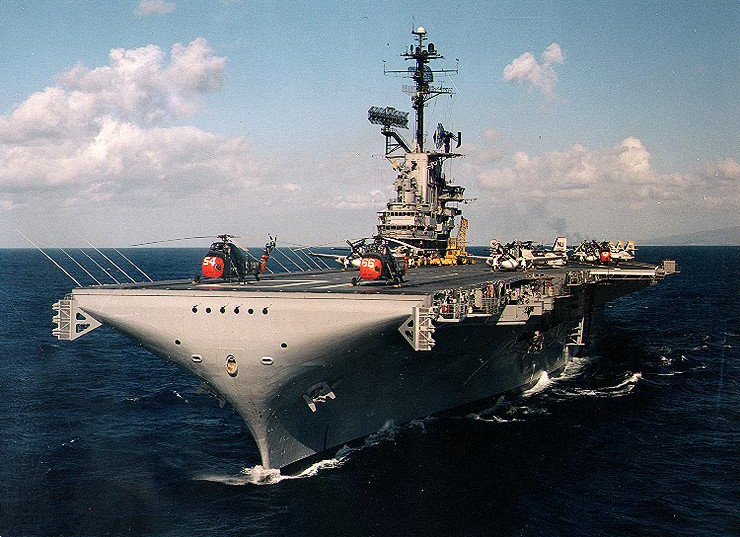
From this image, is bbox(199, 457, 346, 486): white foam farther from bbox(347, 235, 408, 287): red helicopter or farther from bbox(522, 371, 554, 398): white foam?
bbox(522, 371, 554, 398): white foam

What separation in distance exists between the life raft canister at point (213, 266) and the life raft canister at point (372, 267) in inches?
161

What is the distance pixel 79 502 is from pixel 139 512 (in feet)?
5.08

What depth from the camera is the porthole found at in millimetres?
14344

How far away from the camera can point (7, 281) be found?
246ft

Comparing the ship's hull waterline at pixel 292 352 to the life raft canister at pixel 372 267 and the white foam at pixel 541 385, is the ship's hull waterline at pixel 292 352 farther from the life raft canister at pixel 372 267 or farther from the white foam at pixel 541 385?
the white foam at pixel 541 385

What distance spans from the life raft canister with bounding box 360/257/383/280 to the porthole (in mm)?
4711

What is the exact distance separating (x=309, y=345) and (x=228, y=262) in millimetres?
6321

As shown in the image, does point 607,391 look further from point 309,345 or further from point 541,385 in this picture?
point 309,345

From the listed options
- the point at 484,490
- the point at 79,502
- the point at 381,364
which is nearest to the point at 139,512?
the point at 79,502

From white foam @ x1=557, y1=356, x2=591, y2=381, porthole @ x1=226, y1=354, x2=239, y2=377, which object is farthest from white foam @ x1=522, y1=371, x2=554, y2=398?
porthole @ x1=226, y1=354, x2=239, y2=377

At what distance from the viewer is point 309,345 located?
13977mm

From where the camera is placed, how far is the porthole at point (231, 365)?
1434cm

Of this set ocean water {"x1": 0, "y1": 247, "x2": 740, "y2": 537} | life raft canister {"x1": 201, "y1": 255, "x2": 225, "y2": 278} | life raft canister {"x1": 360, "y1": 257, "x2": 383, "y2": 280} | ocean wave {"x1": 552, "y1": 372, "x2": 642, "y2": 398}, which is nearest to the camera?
ocean water {"x1": 0, "y1": 247, "x2": 740, "y2": 537}

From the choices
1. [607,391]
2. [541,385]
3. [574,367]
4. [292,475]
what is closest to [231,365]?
[292,475]
